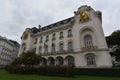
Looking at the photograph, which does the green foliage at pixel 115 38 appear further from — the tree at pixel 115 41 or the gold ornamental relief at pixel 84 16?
the gold ornamental relief at pixel 84 16

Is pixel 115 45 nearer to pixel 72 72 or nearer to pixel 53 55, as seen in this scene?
pixel 53 55

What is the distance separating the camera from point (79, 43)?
33.0m

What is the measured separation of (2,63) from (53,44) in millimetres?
39852

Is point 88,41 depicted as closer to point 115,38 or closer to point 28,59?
point 115,38

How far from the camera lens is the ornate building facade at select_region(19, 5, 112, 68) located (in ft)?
97.2

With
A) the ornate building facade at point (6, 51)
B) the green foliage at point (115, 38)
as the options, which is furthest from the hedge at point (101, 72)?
the ornate building facade at point (6, 51)

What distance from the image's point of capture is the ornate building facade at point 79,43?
29.6 meters

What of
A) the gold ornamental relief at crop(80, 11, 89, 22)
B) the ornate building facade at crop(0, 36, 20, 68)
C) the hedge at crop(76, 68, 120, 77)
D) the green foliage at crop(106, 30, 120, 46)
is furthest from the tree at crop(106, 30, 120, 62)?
the ornate building facade at crop(0, 36, 20, 68)

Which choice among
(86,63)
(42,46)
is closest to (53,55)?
(42,46)

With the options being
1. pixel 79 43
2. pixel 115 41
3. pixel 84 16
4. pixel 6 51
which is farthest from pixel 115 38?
pixel 6 51

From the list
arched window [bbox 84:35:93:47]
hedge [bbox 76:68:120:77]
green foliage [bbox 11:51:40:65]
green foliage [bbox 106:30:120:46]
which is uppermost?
green foliage [bbox 106:30:120:46]

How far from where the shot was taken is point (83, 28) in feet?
110

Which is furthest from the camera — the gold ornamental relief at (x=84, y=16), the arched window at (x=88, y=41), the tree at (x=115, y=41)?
the tree at (x=115, y=41)

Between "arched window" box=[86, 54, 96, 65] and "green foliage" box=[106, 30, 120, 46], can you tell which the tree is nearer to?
"green foliage" box=[106, 30, 120, 46]
